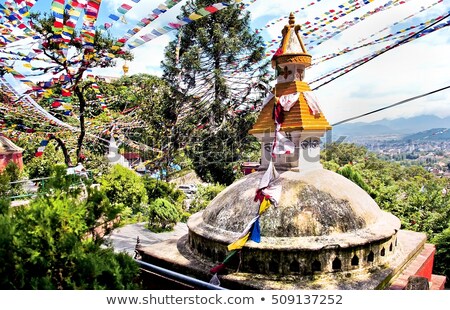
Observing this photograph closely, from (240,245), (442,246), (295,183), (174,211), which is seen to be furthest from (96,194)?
(442,246)

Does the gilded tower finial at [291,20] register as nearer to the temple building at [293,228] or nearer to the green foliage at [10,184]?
the temple building at [293,228]

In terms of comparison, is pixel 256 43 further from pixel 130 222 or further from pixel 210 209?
pixel 210 209

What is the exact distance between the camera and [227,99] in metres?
26.3

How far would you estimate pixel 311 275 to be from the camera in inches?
283

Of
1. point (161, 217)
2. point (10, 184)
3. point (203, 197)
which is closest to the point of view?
point (10, 184)

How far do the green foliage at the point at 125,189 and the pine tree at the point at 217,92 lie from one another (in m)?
7.25

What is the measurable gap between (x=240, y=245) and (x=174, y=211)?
10.0m

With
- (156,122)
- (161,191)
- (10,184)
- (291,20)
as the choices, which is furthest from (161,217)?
(156,122)

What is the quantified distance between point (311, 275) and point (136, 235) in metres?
9.97

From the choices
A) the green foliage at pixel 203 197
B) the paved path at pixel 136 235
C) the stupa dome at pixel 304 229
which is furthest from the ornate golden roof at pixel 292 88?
the green foliage at pixel 203 197

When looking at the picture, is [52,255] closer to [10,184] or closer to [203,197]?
[10,184]

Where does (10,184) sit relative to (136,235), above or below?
above

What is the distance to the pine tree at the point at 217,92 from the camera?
25953 mm

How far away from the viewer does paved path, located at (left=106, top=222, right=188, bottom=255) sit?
13.9m
